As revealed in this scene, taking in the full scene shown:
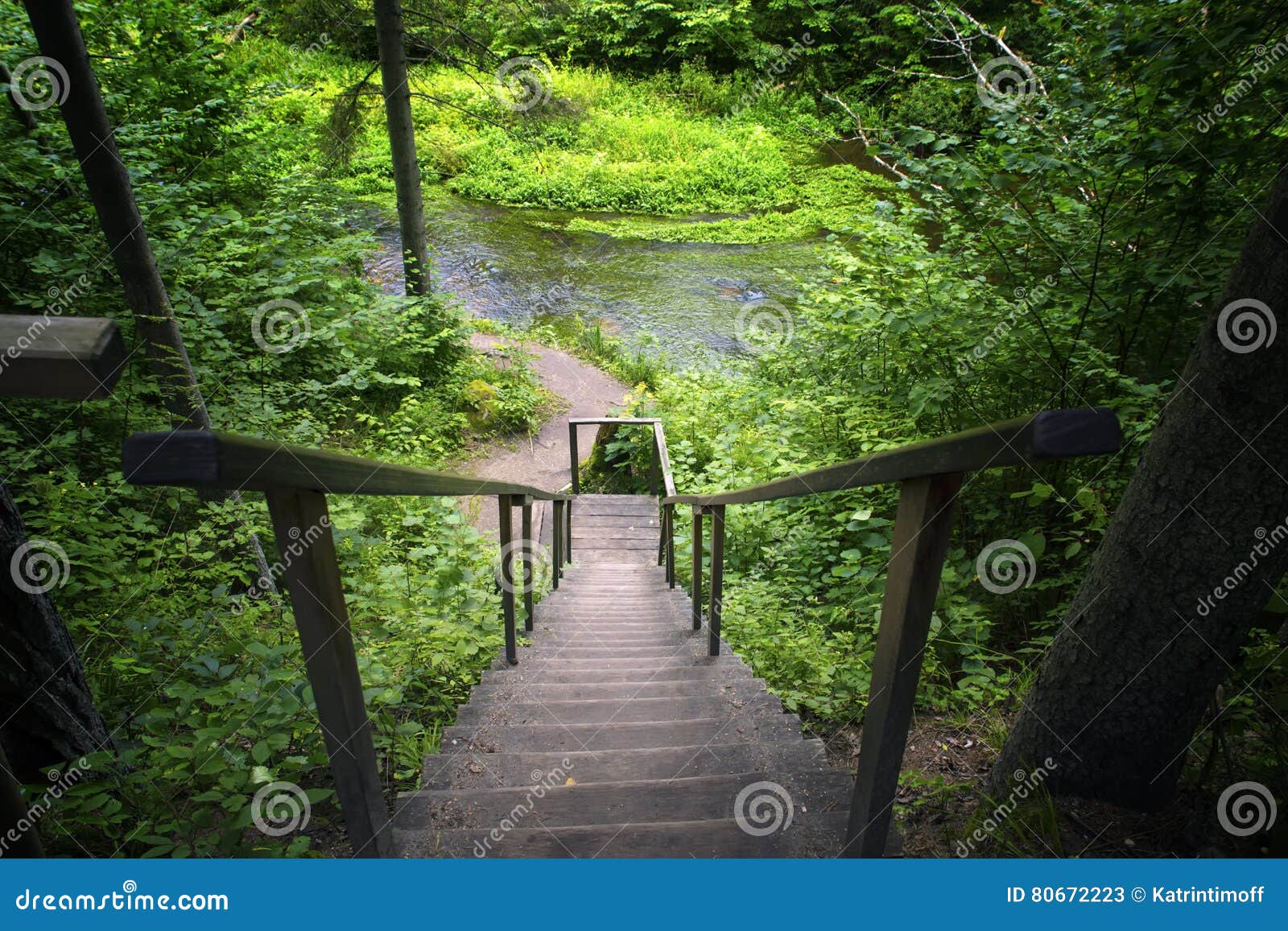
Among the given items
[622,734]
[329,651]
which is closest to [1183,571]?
[622,734]

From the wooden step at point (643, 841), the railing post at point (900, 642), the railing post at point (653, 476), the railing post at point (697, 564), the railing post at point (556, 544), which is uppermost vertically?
the railing post at point (900, 642)

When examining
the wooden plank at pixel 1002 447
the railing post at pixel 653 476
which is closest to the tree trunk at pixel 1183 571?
the wooden plank at pixel 1002 447

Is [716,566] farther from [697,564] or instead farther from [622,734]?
[622,734]

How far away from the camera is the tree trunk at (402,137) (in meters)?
8.04

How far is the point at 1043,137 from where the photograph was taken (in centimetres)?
343

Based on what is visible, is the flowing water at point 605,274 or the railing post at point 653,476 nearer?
the railing post at point 653,476

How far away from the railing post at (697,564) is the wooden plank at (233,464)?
2956 millimetres

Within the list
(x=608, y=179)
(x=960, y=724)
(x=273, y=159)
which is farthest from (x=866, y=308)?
(x=608, y=179)

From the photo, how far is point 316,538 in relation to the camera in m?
1.24

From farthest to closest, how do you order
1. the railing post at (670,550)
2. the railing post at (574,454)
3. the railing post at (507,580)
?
the railing post at (574,454) → the railing post at (670,550) → the railing post at (507,580)

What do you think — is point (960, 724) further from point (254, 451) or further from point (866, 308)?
point (866, 308)

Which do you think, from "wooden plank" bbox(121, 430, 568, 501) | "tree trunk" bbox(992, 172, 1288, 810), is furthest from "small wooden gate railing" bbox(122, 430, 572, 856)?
"tree trunk" bbox(992, 172, 1288, 810)

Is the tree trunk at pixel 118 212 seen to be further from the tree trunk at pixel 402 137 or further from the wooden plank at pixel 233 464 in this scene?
the tree trunk at pixel 402 137

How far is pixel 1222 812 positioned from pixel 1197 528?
770mm
